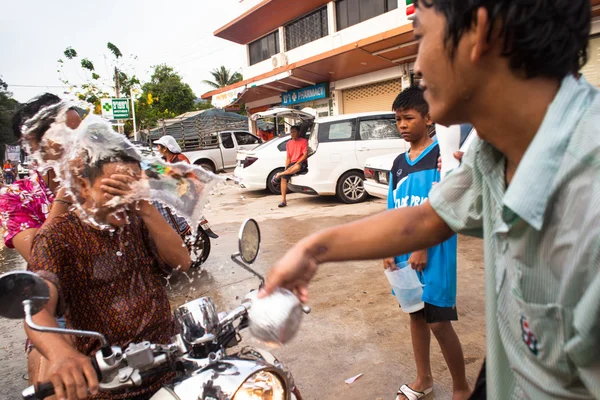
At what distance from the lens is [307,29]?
1792cm

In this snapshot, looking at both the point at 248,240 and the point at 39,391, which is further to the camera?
the point at 248,240

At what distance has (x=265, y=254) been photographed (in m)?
5.62

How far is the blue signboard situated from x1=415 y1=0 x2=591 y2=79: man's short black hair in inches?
652

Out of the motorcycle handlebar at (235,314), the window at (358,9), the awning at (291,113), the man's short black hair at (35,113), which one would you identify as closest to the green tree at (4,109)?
the window at (358,9)

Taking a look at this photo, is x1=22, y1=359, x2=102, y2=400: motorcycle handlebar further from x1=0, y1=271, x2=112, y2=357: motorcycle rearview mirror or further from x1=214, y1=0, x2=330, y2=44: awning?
x1=214, y1=0, x2=330, y2=44: awning

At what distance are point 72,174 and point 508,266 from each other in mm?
1555

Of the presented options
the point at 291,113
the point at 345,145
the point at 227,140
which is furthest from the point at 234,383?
the point at 227,140

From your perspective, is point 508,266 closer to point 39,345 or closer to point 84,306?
point 39,345

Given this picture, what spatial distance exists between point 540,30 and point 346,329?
9.63ft

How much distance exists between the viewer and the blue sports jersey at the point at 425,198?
223cm

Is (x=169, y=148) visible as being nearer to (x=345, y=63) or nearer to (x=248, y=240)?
(x=248, y=240)

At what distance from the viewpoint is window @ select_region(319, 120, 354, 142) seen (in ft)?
28.3

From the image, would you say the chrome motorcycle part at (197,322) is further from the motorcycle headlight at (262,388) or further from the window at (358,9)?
the window at (358,9)

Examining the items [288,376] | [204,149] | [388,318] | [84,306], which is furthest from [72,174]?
[204,149]
